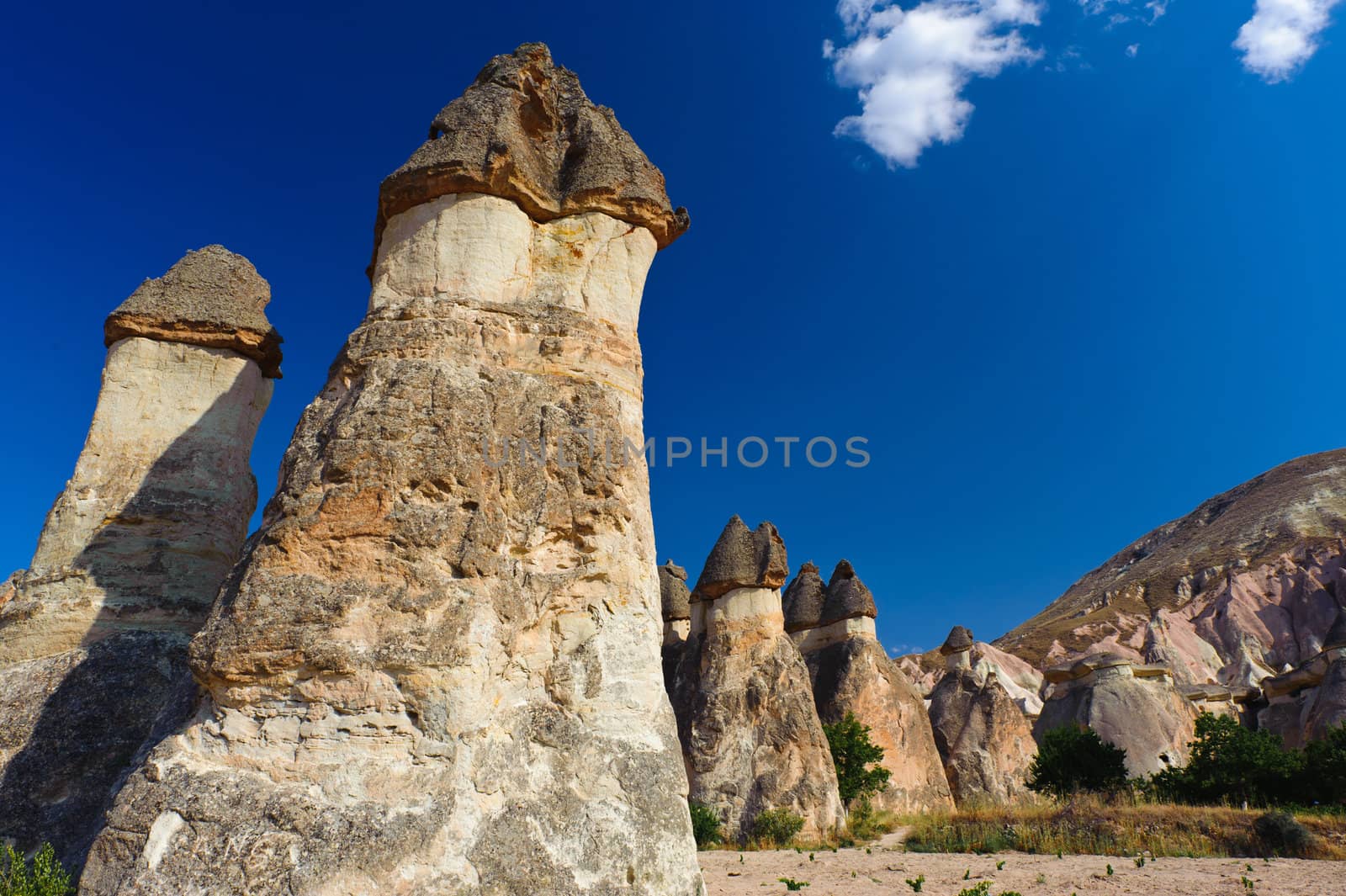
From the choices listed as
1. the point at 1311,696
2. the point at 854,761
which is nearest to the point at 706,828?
the point at 854,761

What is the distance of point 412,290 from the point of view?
5.46 m

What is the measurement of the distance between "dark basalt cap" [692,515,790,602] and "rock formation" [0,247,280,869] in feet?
29.1

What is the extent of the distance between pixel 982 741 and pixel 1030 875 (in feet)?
36.5

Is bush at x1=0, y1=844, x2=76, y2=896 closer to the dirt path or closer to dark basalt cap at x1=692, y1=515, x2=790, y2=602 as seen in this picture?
the dirt path

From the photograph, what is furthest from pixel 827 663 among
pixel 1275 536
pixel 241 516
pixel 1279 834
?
pixel 1275 536

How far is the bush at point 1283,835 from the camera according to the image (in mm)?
9328

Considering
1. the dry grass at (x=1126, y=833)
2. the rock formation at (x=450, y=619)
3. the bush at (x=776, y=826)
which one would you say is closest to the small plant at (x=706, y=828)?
the bush at (x=776, y=826)

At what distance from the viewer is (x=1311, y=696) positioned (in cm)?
1894

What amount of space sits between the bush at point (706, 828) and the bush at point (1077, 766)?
631 cm

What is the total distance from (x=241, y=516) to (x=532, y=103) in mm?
4581

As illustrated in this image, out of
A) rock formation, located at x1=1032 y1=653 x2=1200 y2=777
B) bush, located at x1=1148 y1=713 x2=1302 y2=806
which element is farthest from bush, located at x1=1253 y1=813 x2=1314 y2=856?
rock formation, located at x1=1032 y1=653 x2=1200 y2=777

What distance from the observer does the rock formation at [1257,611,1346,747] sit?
1708 cm

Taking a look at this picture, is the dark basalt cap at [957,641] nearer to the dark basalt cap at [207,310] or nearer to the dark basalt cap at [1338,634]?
the dark basalt cap at [1338,634]

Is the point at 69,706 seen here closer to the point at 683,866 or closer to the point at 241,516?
the point at 241,516
